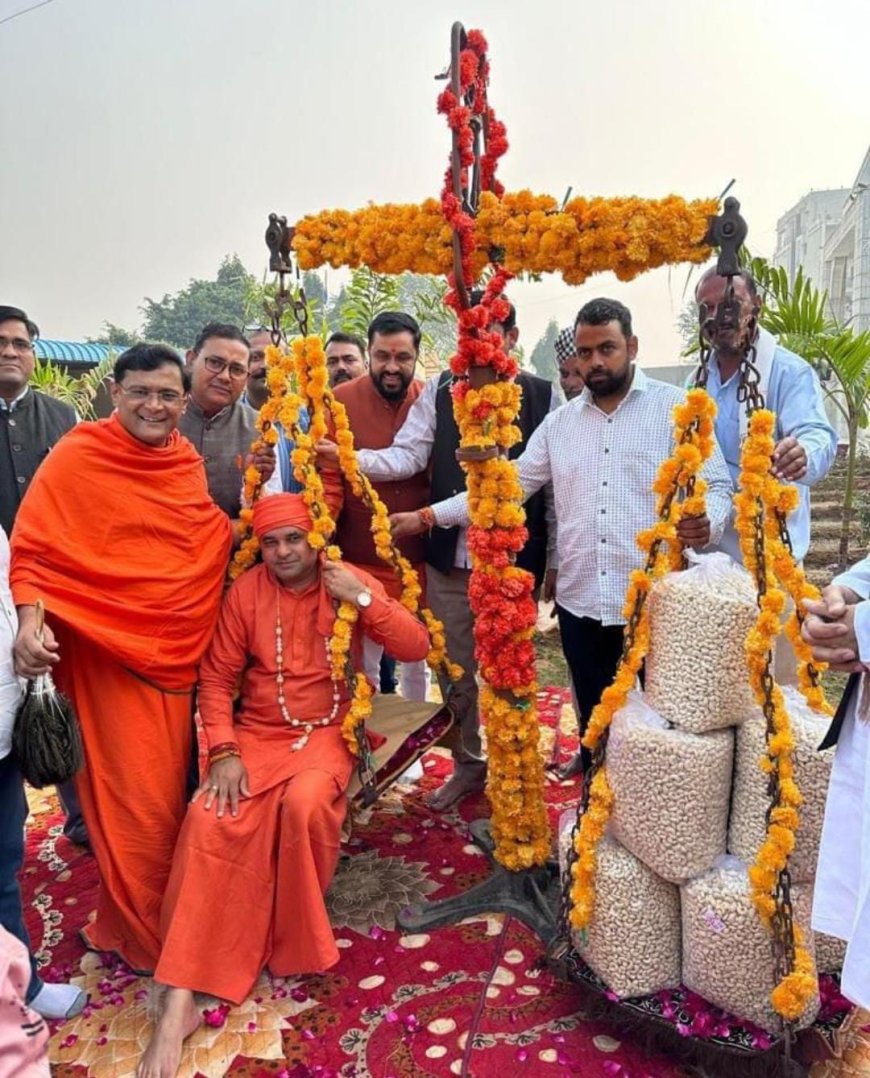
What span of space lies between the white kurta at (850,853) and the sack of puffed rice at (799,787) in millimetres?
342

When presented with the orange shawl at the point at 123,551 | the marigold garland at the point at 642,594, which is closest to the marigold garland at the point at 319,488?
the orange shawl at the point at 123,551

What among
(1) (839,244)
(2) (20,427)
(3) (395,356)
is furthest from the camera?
(1) (839,244)

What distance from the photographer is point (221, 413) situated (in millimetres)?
4148

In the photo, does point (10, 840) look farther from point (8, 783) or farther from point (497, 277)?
point (497, 277)

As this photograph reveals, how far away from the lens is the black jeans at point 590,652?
343 cm

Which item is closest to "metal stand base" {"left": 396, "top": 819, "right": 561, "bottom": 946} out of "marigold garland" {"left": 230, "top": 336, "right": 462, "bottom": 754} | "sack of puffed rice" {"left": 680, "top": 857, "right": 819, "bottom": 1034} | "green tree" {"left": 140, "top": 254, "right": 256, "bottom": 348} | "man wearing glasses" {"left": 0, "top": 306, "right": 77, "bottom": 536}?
"marigold garland" {"left": 230, "top": 336, "right": 462, "bottom": 754}

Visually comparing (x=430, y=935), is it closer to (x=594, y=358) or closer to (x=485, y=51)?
(x=594, y=358)

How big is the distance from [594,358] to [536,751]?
1.61 meters

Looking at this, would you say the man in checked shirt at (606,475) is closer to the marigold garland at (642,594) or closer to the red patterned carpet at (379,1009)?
the marigold garland at (642,594)

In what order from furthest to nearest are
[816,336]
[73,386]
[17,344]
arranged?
[73,386] < [816,336] < [17,344]

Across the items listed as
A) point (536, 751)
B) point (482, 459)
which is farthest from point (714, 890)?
point (482, 459)

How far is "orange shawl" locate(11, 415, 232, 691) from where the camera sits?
113 inches

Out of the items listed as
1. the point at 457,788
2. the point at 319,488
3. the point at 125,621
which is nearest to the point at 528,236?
the point at 319,488

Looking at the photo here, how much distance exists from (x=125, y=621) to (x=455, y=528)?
169cm
